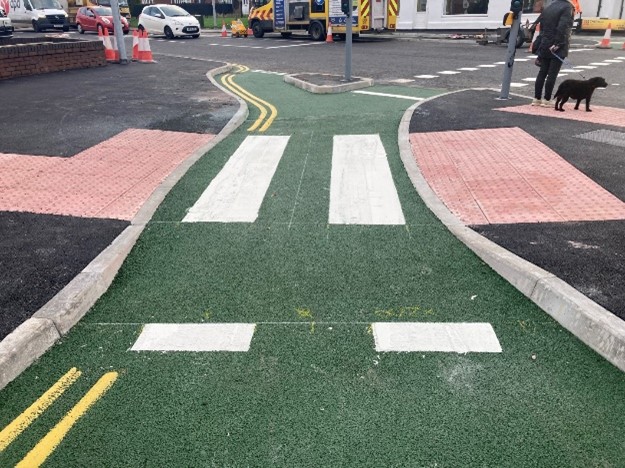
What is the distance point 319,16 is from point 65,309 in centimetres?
2838

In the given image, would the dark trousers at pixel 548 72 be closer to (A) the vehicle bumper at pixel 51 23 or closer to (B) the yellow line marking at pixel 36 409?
(B) the yellow line marking at pixel 36 409

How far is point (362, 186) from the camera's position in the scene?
668 cm

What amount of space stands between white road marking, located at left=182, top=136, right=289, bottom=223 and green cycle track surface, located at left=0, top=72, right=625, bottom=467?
1.97ft

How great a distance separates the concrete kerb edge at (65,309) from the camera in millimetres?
3342

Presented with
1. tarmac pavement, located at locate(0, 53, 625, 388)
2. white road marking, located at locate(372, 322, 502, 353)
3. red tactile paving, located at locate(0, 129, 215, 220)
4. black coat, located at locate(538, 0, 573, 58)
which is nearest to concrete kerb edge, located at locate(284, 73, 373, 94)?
tarmac pavement, located at locate(0, 53, 625, 388)

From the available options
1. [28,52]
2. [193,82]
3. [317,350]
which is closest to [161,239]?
[317,350]

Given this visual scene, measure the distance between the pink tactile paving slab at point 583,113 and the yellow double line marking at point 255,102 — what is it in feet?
16.2

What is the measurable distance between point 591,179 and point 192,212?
517cm

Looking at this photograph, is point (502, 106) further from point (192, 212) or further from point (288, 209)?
point (192, 212)

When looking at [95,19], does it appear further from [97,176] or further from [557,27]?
A: [557,27]

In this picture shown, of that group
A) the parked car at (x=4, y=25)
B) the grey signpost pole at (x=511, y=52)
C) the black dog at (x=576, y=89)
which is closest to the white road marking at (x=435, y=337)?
the black dog at (x=576, y=89)

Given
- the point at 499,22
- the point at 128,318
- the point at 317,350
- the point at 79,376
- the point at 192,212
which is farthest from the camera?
the point at 499,22

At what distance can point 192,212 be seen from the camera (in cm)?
592

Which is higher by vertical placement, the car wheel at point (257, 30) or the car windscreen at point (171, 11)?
the car windscreen at point (171, 11)
